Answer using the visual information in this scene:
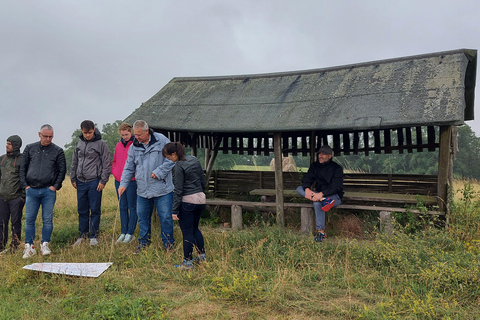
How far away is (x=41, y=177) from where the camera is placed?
221 inches

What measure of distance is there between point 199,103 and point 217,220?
2708 mm

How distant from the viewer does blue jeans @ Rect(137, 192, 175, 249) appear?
5605 millimetres

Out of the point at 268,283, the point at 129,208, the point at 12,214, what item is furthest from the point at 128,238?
the point at 268,283

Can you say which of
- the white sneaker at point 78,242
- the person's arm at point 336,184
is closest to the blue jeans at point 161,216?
the white sneaker at point 78,242

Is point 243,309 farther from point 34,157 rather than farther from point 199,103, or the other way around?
point 199,103

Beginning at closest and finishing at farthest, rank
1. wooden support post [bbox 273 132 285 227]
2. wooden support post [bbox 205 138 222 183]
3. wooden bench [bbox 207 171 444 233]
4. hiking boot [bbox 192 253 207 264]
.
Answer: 1. hiking boot [bbox 192 253 207 264]
2. wooden support post [bbox 273 132 285 227]
3. wooden bench [bbox 207 171 444 233]
4. wooden support post [bbox 205 138 222 183]

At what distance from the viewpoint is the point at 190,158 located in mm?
4957

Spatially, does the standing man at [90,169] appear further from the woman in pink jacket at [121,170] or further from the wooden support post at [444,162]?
the wooden support post at [444,162]

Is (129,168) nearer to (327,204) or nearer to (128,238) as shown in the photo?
(128,238)

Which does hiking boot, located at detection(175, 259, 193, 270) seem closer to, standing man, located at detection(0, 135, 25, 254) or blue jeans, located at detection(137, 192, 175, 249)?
blue jeans, located at detection(137, 192, 175, 249)

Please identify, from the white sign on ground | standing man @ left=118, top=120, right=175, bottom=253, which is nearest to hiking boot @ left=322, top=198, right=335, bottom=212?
standing man @ left=118, top=120, right=175, bottom=253

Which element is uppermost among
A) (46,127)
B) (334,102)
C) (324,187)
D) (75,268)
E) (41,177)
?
(334,102)

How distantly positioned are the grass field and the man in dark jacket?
0.90 meters

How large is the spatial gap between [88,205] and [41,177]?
102 cm
